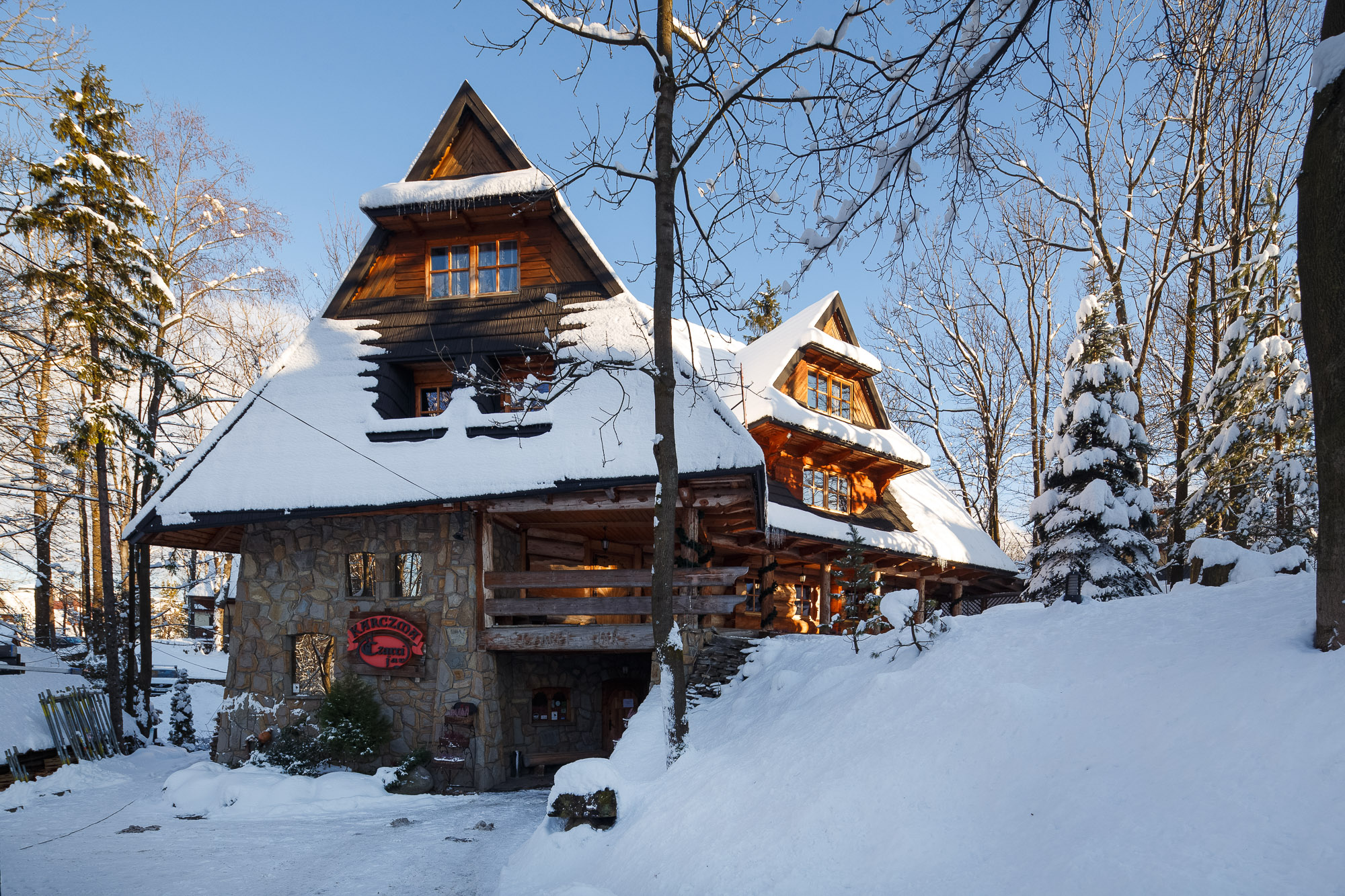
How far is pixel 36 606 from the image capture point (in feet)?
66.7

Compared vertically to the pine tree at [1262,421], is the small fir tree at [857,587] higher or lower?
lower

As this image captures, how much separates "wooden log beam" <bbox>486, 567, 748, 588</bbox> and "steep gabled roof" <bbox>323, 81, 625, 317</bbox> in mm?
4930

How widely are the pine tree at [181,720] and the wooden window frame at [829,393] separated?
14.9 meters

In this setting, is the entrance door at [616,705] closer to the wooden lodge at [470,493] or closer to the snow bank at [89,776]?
the wooden lodge at [470,493]

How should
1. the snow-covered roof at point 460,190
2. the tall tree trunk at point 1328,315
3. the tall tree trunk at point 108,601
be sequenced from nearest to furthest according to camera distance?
1. the tall tree trunk at point 1328,315
2. the snow-covered roof at point 460,190
3. the tall tree trunk at point 108,601

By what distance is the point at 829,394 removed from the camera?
1848 centimetres

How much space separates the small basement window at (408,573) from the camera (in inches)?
492

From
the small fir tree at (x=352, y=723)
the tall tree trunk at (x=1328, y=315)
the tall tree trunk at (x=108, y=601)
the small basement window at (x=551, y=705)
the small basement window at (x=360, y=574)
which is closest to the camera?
the tall tree trunk at (x=1328, y=315)

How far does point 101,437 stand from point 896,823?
1492 centimetres

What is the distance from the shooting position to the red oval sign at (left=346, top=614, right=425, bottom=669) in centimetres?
1180

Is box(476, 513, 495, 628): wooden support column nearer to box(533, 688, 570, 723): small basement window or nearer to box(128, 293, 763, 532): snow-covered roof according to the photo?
box(128, 293, 763, 532): snow-covered roof

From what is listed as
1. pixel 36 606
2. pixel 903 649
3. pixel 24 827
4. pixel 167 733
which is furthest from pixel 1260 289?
pixel 36 606

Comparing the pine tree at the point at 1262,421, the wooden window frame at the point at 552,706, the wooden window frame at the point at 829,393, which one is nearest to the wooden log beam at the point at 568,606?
the wooden window frame at the point at 552,706

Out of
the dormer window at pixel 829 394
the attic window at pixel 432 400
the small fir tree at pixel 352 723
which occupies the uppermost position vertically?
the dormer window at pixel 829 394
